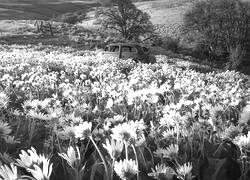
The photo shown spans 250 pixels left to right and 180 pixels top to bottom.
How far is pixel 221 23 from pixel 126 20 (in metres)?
16.9

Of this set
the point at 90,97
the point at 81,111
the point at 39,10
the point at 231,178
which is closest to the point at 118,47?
the point at 90,97

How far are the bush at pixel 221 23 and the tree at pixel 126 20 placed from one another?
36.1 ft

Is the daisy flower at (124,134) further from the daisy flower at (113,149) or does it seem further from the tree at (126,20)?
the tree at (126,20)

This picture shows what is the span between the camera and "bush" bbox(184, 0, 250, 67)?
6619cm

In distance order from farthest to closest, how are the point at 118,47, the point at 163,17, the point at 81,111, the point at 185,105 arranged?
1. the point at 163,17
2. the point at 118,47
3. the point at 81,111
4. the point at 185,105

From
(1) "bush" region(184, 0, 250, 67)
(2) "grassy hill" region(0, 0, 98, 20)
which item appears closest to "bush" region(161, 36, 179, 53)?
(1) "bush" region(184, 0, 250, 67)

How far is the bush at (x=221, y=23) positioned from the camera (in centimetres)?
6619

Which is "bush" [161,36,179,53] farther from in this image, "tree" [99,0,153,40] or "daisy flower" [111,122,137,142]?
"daisy flower" [111,122,137,142]

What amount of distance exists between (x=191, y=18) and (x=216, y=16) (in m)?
4.30

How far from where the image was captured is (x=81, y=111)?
4.12 meters

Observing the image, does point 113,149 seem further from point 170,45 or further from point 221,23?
point 221,23

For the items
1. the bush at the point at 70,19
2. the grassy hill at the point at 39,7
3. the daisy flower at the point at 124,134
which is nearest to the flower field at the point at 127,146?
the daisy flower at the point at 124,134

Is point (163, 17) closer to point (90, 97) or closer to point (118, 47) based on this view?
point (118, 47)

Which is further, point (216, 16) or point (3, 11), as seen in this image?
point (3, 11)
